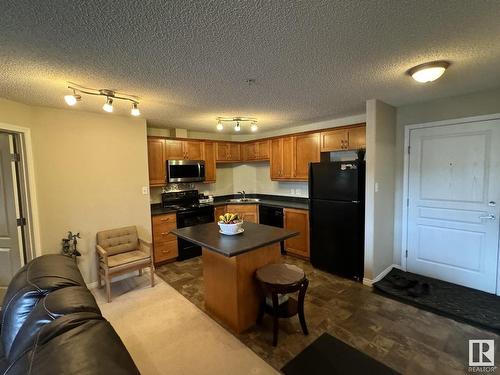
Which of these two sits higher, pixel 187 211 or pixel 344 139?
pixel 344 139

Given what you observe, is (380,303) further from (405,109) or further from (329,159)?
(405,109)

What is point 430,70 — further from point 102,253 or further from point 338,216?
point 102,253

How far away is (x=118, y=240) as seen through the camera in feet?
11.4

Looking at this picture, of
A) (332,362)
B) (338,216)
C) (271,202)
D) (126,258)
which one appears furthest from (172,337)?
(271,202)

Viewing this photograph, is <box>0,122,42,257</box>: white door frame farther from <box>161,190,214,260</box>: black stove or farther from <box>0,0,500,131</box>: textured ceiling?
<box>161,190,214,260</box>: black stove

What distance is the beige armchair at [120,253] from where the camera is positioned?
3.04m

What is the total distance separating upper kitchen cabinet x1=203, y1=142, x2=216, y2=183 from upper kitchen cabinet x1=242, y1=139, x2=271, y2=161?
0.79 metres

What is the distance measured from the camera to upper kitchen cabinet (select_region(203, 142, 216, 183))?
492 cm

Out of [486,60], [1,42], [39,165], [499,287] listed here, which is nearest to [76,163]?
[39,165]

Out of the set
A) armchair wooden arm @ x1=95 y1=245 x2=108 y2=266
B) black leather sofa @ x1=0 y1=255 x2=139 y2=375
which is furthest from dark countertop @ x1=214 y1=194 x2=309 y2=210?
black leather sofa @ x1=0 y1=255 x2=139 y2=375

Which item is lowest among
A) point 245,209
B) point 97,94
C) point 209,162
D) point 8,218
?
point 245,209

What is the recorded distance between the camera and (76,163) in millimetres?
3219

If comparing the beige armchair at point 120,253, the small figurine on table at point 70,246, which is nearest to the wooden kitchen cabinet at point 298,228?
the beige armchair at point 120,253

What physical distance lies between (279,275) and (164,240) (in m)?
2.52
